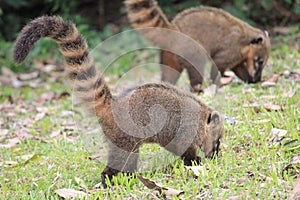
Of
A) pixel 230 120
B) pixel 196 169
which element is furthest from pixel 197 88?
pixel 196 169

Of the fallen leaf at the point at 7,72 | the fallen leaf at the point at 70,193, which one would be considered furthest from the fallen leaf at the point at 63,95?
the fallen leaf at the point at 70,193

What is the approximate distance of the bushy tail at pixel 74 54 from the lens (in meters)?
3.82

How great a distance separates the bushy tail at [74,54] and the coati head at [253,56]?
364 centimetres

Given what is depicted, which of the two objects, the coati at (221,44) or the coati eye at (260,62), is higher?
the coati at (221,44)

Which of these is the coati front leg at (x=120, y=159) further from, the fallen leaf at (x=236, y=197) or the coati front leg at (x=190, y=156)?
the fallen leaf at (x=236, y=197)

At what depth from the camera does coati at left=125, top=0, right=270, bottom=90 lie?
7281 millimetres

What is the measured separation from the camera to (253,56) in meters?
7.59

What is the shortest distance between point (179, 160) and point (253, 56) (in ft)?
11.6

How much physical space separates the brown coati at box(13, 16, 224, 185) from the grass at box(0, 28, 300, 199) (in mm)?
167

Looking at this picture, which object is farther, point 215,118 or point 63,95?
point 63,95

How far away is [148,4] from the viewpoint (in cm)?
694

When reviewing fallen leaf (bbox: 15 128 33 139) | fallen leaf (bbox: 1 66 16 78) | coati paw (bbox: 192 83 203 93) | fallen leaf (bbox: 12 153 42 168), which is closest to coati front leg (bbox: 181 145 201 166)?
fallen leaf (bbox: 12 153 42 168)

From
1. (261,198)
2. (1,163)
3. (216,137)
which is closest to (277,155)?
(216,137)

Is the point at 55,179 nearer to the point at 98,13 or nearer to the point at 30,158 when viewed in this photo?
the point at 30,158
